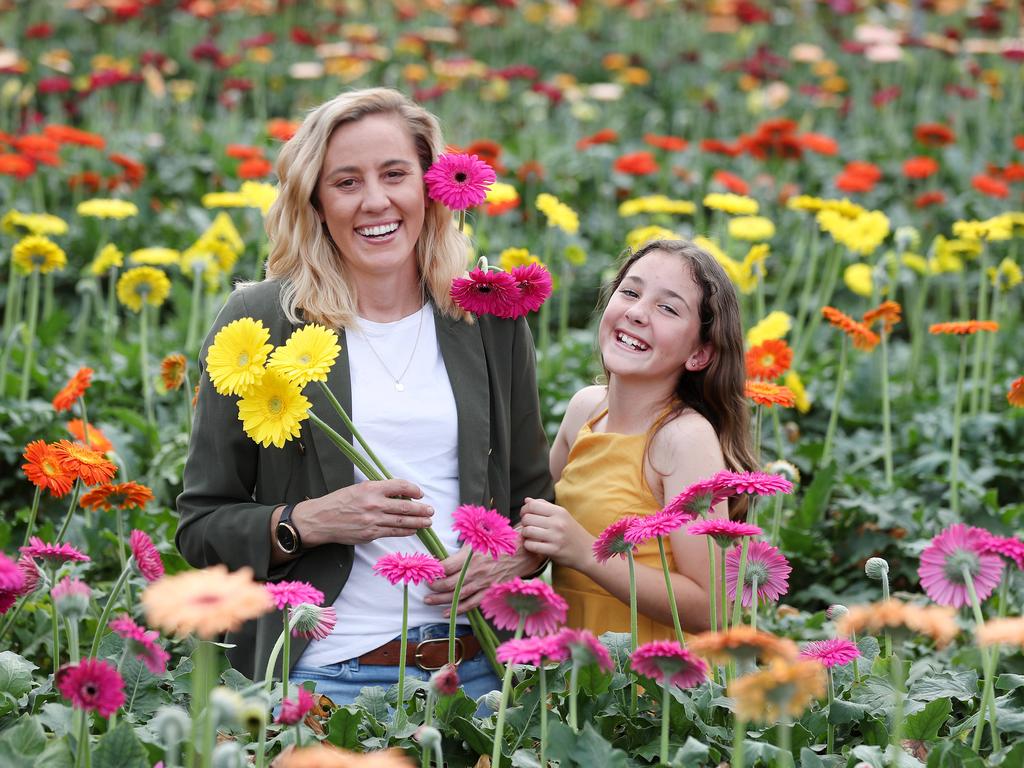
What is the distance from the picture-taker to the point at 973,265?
7285 mm

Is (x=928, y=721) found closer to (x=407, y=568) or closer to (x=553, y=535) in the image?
(x=553, y=535)

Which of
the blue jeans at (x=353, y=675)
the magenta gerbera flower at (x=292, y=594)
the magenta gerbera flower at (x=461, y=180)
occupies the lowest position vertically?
the blue jeans at (x=353, y=675)

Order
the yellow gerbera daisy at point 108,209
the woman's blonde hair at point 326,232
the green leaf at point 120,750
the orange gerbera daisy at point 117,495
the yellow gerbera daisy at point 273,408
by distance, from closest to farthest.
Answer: the green leaf at point 120,750
the yellow gerbera daisy at point 273,408
the orange gerbera daisy at point 117,495
the woman's blonde hair at point 326,232
the yellow gerbera daisy at point 108,209

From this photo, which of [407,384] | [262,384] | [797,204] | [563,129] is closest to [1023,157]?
[563,129]

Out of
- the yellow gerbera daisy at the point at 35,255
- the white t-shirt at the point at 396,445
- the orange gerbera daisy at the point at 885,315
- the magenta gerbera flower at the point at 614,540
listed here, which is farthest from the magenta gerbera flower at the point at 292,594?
the yellow gerbera daisy at the point at 35,255

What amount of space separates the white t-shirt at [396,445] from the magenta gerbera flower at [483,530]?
0.68 meters

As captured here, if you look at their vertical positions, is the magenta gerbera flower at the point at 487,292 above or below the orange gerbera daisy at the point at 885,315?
above

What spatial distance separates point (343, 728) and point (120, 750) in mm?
392

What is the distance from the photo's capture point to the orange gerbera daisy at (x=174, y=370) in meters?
3.54

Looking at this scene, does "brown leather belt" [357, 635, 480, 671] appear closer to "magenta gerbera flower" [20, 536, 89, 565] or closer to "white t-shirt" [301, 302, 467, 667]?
"white t-shirt" [301, 302, 467, 667]

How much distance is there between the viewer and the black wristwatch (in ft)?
8.68

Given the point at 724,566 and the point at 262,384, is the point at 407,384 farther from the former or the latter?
the point at 724,566

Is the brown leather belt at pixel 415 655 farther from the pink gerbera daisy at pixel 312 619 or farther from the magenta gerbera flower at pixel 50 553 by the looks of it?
the magenta gerbera flower at pixel 50 553

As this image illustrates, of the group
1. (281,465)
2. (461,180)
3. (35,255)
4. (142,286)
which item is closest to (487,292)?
(461,180)
